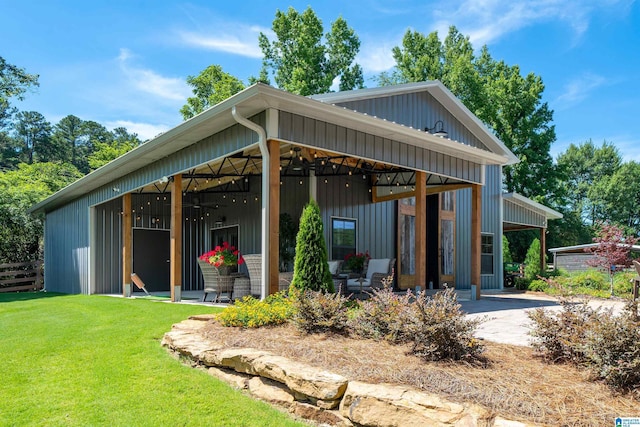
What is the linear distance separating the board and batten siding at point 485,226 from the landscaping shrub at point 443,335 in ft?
31.9

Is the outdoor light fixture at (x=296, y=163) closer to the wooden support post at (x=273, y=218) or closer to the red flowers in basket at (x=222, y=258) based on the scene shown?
the red flowers in basket at (x=222, y=258)

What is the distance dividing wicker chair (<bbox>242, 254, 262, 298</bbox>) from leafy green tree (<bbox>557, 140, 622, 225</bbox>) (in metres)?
31.5

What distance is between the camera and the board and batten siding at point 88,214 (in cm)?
705

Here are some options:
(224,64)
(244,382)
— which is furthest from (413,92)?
(224,64)

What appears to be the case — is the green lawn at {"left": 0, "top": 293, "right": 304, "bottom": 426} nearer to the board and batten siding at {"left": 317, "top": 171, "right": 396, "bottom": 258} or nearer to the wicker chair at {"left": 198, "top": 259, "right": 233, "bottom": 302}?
the wicker chair at {"left": 198, "top": 259, "right": 233, "bottom": 302}

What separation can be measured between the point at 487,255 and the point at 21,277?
51.2 ft

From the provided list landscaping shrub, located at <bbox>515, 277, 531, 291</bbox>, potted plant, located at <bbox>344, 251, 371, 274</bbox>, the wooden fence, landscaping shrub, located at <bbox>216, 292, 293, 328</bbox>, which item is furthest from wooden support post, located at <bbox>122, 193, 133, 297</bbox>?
landscaping shrub, located at <bbox>515, 277, 531, 291</bbox>

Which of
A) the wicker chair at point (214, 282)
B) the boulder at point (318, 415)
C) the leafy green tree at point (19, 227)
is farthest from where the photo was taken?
the leafy green tree at point (19, 227)

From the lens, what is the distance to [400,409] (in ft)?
9.13

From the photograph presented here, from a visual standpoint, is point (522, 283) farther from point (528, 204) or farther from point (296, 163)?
point (296, 163)

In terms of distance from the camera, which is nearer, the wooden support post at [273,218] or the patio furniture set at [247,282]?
the wooden support post at [273,218]

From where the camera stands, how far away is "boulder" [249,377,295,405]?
3.52 m

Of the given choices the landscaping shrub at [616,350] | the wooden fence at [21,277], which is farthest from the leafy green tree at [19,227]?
the landscaping shrub at [616,350]

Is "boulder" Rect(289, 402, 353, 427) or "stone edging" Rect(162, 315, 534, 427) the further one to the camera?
Answer: "boulder" Rect(289, 402, 353, 427)
